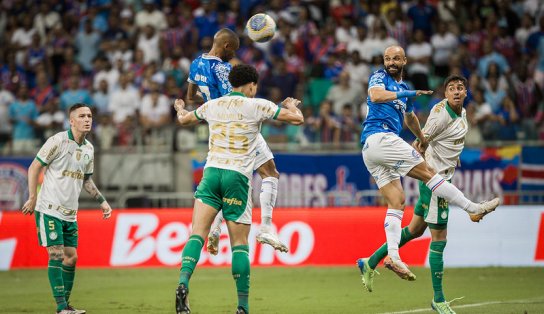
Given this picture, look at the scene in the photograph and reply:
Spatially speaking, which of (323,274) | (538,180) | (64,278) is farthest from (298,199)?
(64,278)

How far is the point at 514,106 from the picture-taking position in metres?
22.5

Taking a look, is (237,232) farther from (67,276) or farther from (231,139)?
(67,276)

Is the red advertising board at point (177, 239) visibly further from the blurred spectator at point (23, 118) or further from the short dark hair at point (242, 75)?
the short dark hair at point (242, 75)

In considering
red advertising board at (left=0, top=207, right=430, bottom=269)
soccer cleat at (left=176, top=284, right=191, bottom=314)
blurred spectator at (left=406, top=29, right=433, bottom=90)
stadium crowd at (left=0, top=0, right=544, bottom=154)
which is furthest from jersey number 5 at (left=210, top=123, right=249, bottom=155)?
blurred spectator at (left=406, top=29, right=433, bottom=90)

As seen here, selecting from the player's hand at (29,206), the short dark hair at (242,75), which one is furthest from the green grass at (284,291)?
the short dark hair at (242,75)

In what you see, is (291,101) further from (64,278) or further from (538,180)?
(538,180)

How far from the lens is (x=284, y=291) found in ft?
51.7

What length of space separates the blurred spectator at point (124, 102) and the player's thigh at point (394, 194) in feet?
40.2

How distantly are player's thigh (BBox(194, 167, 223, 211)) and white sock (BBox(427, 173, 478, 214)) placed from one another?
2996 mm

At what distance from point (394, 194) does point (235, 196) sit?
107 inches

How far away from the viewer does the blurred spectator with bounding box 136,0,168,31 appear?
27344mm

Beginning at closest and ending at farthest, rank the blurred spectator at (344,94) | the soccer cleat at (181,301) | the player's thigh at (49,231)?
1. the soccer cleat at (181,301)
2. the player's thigh at (49,231)
3. the blurred spectator at (344,94)

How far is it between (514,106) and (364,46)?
4066 millimetres

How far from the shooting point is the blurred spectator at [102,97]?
82.5ft
